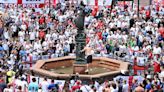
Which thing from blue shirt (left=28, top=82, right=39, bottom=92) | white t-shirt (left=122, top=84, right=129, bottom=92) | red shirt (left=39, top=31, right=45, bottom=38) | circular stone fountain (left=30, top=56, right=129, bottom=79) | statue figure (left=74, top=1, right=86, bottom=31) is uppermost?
statue figure (left=74, top=1, right=86, bottom=31)

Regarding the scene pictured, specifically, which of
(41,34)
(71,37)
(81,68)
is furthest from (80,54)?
(41,34)

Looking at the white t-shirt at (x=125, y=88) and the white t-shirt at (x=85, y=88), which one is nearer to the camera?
the white t-shirt at (x=85, y=88)

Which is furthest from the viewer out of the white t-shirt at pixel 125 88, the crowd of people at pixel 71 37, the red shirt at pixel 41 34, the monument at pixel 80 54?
the red shirt at pixel 41 34

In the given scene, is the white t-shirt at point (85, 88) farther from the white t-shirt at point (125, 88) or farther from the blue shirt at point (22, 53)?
the blue shirt at point (22, 53)

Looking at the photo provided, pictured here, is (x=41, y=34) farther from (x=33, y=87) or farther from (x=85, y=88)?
(x=85, y=88)

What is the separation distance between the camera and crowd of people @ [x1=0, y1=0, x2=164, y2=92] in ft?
70.3

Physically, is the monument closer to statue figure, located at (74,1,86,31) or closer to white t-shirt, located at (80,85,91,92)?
statue figure, located at (74,1,86,31)

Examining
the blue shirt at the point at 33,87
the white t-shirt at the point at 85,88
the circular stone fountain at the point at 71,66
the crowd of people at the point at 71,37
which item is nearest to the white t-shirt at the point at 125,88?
the crowd of people at the point at 71,37

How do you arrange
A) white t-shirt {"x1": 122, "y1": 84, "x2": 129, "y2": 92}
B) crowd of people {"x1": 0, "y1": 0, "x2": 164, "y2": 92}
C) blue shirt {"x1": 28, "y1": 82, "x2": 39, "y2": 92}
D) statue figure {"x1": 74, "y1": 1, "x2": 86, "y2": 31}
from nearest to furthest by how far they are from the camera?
blue shirt {"x1": 28, "y1": 82, "x2": 39, "y2": 92} < white t-shirt {"x1": 122, "y1": 84, "x2": 129, "y2": 92} < crowd of people {"x1": 0, "y1": 0, "x2": 164, "y2": 92} < statue figure {"x1": 74, "y1": 1, "x2": 86, "y2": 31}

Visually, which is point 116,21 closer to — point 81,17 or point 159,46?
point 159,46

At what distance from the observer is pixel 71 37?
94.4 feet

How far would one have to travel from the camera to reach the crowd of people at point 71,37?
21422mm

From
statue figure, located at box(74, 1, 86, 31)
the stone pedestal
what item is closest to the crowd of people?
statue figure, located at box(74, 1, 86, 31)

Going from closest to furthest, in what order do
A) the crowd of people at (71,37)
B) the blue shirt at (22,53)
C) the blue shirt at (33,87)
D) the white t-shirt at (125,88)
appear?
the blue shirt at (33,87), the white t-shirt at (125,88), the crowd of people at (71,37), the blue shirt at (22,53)
